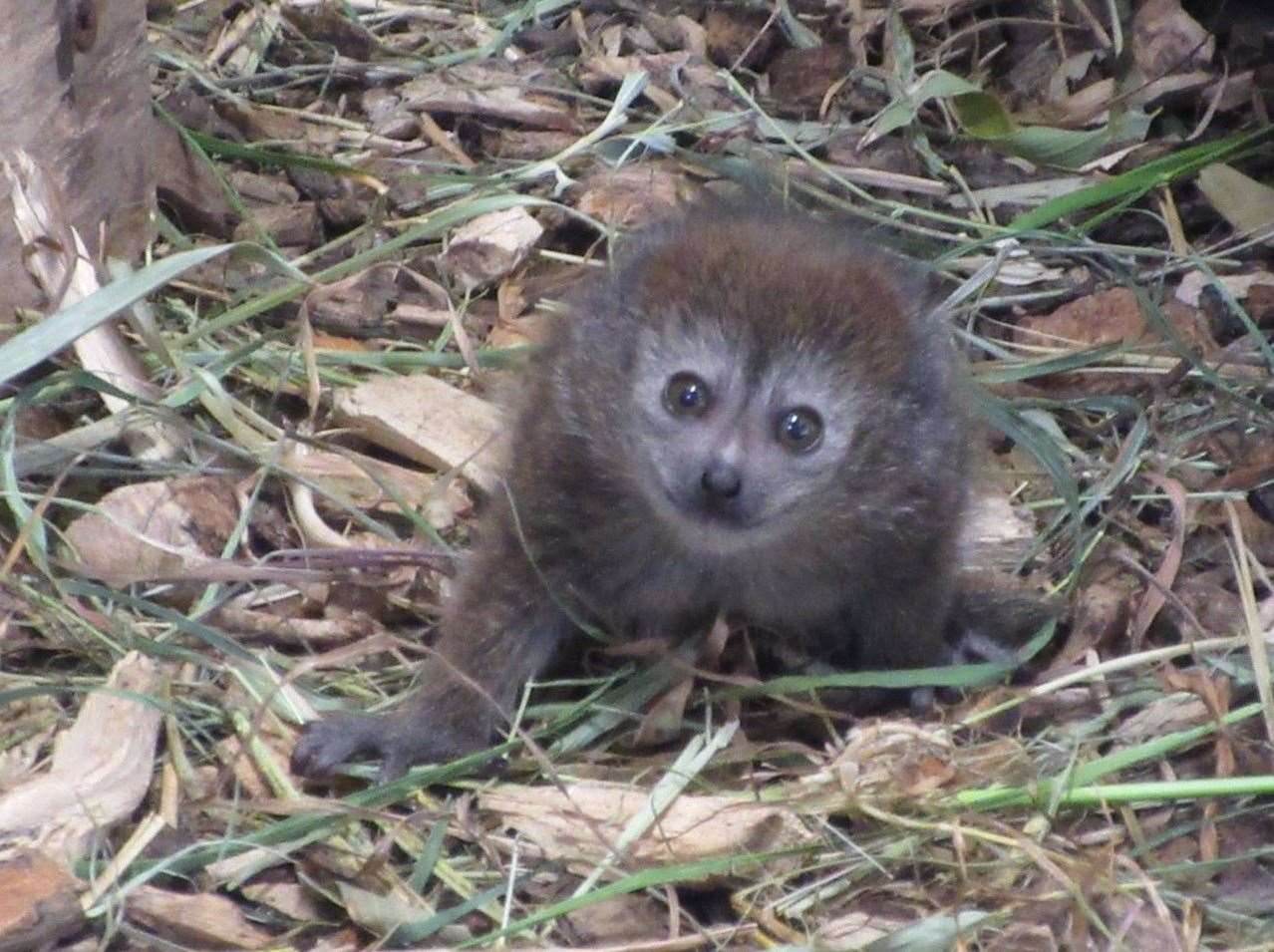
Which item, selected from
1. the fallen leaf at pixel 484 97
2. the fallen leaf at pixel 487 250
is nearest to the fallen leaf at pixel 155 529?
the fallen leaf at pixel 487 250

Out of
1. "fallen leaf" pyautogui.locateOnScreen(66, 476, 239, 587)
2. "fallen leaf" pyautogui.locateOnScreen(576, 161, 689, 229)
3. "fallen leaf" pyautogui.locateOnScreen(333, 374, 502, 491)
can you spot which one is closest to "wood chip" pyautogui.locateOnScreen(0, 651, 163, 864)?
"fallen leaf" pyautogui.locateOnScreen(66, 476, 239, 587)

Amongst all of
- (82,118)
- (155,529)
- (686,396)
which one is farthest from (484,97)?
(686,396)

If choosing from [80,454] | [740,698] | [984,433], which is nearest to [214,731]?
[80,454]

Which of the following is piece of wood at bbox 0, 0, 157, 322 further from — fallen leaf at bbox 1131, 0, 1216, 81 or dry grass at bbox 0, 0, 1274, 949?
fallen leaf at bbox 1131, 0, 1216, 81

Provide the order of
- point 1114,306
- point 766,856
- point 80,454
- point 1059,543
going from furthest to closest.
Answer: point 1114,306
point 1059,543
point 80,454
point 766,856

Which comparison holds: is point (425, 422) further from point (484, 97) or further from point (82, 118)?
point (484, 97)

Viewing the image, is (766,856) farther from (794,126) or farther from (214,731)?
(794,126)

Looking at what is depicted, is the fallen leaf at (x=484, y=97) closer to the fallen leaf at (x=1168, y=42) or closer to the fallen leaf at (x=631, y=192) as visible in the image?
the fallen leaf at (x=631, y=192)
